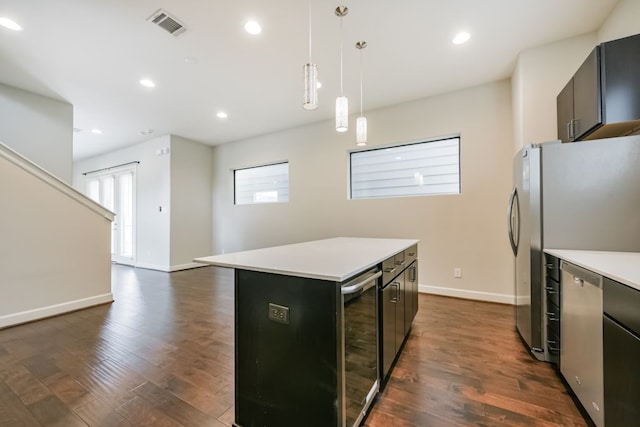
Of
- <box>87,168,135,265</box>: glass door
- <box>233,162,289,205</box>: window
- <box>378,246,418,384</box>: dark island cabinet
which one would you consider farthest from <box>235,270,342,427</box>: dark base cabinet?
<box>87,168,135,265</box>: glass door

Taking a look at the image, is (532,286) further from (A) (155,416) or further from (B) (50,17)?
(B) (50,17)

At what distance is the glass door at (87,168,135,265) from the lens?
6621mm

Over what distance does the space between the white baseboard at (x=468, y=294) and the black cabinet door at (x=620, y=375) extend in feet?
7.35

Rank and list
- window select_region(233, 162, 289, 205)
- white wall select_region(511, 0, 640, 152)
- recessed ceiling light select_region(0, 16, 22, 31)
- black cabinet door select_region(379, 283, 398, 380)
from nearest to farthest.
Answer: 1. black cabinet door select_region(379, 283, 398, 380)
2. recessed ceiling light select_region(0, 16, 22, 31)
3. white wall select_region(511, 0, 640, 152)
4. window select_region(233, 162, 289, 205)

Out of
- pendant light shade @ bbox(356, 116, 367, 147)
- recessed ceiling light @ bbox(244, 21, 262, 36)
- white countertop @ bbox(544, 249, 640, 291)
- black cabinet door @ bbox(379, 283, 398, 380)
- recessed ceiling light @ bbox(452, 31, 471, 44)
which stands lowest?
black cabinet door @ bbox(379, 283, 398, 380)

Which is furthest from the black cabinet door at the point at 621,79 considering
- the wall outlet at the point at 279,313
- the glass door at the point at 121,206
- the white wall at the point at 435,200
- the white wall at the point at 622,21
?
the glass door at the point at 121,206

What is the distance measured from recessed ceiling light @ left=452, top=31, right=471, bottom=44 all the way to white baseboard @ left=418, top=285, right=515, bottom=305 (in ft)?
9.85

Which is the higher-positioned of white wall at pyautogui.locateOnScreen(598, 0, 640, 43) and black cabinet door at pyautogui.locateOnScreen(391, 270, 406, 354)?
white wall at pyautogui.locateOnScreen(598, 0, 640, 43)

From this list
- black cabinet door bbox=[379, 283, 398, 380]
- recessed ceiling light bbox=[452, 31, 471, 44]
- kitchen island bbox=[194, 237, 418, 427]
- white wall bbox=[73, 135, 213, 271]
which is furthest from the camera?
white wall bbox=[73, 135, 213, 271]

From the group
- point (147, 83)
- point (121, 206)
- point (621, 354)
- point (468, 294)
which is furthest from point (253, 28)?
point (121, 206)

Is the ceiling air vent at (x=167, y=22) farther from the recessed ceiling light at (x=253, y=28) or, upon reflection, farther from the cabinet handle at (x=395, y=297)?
the cabinet handle at (x=395, y=297)

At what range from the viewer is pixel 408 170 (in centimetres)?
422

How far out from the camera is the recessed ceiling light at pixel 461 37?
103 inches

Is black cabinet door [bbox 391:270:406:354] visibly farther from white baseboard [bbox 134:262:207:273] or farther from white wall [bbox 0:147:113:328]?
white baseboard [bbox 134:262:207:273]
